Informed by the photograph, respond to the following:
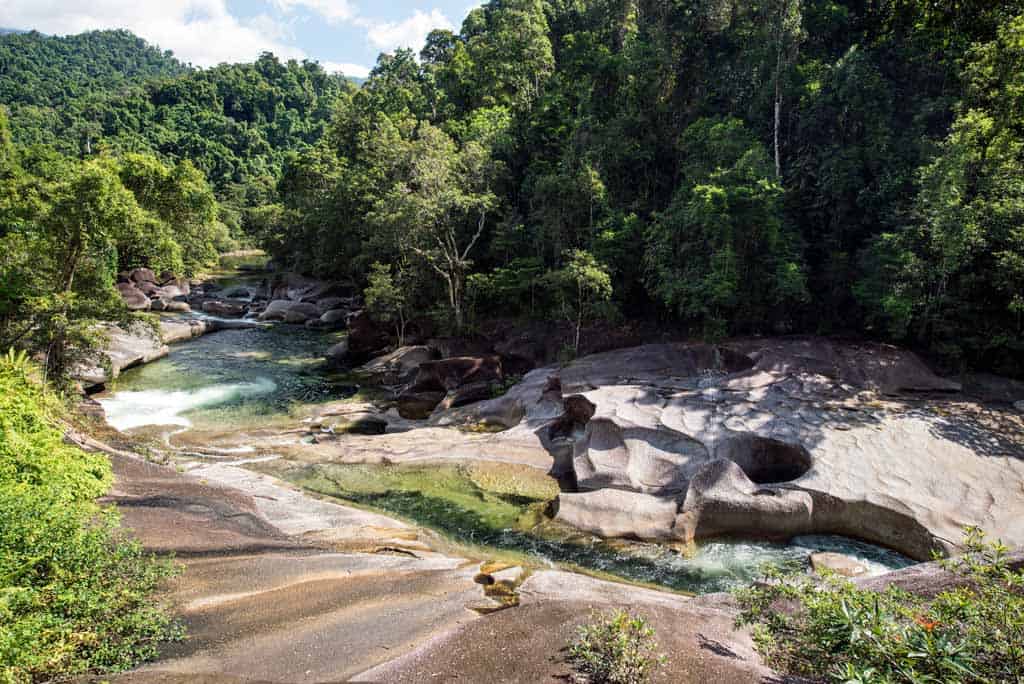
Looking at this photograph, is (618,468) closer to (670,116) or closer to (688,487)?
(688,487)

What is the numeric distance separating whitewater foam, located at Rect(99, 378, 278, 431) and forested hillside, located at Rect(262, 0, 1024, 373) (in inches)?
397

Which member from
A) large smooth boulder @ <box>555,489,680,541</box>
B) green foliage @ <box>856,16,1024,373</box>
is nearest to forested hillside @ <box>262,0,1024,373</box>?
green foliage @ <box>856,16,1024,373</box>

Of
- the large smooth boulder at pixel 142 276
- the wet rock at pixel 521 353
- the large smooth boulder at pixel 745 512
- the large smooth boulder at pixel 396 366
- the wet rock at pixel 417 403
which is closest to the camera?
the large smooth boulder at pixel 745 512

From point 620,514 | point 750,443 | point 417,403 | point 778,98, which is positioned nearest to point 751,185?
point 778,98

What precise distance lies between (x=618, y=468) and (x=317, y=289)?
127 ft

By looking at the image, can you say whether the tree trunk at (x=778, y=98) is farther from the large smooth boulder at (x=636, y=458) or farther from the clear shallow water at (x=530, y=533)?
the clear shallow water at (x=530, y=533)

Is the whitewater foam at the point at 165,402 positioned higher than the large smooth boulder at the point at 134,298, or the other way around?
the large smooth boulder at the point at 134,298

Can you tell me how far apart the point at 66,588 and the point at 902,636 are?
8394 millimetres

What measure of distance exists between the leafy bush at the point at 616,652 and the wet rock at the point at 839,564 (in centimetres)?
666

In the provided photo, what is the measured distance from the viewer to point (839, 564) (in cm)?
1147

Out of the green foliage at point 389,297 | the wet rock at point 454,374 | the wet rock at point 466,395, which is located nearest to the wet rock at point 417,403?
the wet rock at point 454,374

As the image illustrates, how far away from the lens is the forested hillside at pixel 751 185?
17.4m

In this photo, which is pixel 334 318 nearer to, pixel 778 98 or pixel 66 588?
pixel 778 98

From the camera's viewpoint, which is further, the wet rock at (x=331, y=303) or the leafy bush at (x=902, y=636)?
the wet rock at (x=331, y=303)
